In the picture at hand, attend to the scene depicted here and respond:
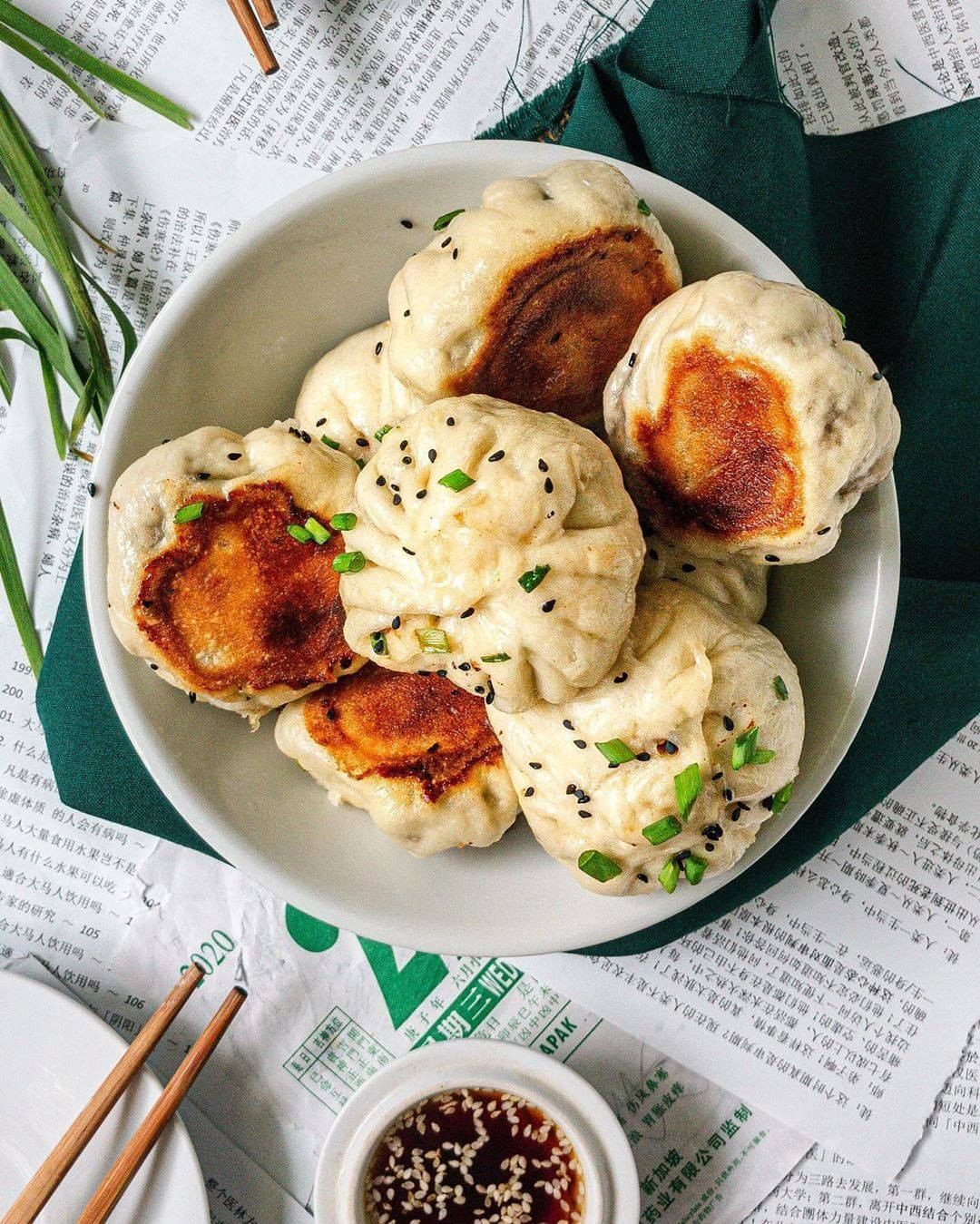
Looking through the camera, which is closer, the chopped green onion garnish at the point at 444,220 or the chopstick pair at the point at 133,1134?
the chopped green onion garnish at the point at 444,220

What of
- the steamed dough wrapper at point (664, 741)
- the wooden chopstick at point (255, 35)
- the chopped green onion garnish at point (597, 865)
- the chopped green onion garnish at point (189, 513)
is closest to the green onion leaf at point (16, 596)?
the chopped green onion garnish at point (189, 513)

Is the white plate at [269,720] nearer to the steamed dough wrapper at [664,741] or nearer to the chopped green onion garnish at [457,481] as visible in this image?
the steamed dough wrapper at [664,741]

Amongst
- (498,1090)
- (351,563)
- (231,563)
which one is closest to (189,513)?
(231,563)

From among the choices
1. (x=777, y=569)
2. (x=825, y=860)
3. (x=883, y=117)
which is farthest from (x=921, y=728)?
Answer: (x=883, y=117)

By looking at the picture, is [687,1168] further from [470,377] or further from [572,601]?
[470,377]

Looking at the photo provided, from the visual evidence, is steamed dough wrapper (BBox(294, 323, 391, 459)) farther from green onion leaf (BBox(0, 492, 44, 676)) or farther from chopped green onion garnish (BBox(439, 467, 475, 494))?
green onion leaf (BBox(0, 492, 44, 676))

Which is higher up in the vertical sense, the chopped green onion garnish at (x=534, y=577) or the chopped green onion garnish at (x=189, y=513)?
the chopped green onion garnish at (x=189, y=513)

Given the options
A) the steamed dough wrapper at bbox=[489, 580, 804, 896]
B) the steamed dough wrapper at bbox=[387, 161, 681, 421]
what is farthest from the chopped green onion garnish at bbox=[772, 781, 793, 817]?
the steamed dough wrapper at bbox=[387, 161, 681, 421]

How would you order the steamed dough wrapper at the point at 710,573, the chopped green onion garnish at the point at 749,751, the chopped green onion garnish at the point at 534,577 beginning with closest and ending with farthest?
the chopped green onion garnish at the point at 534,577
the chopped green onion garnish at the point at 749,751
the steamed dough wrapper at the point at 710,573
